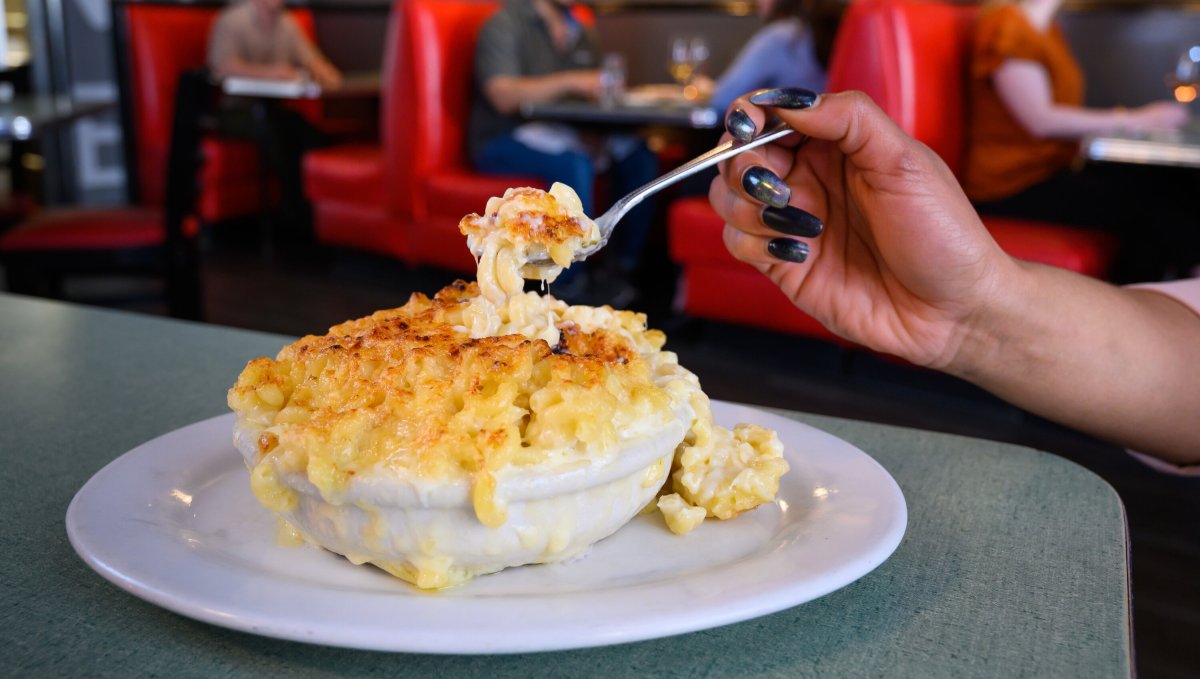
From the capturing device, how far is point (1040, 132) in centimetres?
321

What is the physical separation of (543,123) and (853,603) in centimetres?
390

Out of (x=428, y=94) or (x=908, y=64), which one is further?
(x=428, y=94)

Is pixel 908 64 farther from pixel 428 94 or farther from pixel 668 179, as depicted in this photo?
pixel 668 179

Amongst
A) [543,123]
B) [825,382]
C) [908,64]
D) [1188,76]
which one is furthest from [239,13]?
[1188,76]

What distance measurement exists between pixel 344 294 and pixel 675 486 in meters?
4.18

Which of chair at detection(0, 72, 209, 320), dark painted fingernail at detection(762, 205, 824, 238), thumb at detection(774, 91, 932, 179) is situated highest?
thumb at detection(774, 91, 932, 179)

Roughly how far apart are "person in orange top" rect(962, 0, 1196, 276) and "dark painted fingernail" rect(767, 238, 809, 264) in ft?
8.26

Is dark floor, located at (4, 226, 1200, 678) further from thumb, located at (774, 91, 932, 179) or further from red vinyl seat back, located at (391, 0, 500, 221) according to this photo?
thumb, located at (774, 91, 932, 179)

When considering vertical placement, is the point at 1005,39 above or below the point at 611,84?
above

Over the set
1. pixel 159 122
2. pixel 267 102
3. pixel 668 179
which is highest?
pixel 668 179

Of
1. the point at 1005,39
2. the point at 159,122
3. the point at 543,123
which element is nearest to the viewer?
the point at 1005,39

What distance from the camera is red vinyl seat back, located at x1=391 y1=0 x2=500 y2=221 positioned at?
14.1ft

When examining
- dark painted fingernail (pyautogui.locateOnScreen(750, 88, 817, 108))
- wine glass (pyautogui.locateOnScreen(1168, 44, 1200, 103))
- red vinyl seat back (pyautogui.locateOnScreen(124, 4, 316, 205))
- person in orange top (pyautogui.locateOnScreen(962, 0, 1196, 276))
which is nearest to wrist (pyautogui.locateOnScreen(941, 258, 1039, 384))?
dark painted fingernail (pyautogui.locateOnScreen(750, 88, 817, 108))

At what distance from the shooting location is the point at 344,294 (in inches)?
183
